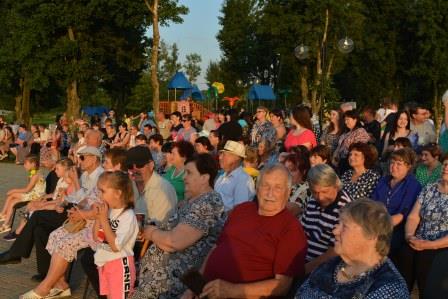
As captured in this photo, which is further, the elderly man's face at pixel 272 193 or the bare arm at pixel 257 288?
the elderly man's face at pixel 272 193

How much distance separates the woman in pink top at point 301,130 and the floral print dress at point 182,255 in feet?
14.0

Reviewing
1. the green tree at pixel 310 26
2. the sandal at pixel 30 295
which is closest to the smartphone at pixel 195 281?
the sandal at pixel 30 295

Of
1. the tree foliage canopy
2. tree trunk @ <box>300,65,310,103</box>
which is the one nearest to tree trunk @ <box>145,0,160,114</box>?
the tree foliage canopy

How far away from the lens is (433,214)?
5.01 metres

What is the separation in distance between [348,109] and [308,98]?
3575cm

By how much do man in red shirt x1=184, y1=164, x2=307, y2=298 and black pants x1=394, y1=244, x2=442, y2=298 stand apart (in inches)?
73.2

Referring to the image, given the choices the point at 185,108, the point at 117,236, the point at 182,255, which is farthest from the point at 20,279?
the point at 185,108

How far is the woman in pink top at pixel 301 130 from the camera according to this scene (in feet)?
28.7

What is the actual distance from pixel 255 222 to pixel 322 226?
887 mm

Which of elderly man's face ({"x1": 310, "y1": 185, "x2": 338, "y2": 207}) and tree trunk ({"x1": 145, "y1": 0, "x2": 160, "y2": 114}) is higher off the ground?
tree trunk ({"x1": 145, "y1": 0, "x2": 160, "y2": 114})

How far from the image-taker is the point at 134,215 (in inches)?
208

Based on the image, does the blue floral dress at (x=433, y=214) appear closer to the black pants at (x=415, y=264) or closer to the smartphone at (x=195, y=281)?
the black pants at (x=415, y=264)

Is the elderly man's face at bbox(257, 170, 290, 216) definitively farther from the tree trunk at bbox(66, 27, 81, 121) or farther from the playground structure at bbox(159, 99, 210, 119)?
the tree trunk at bbox(66, 27, 81, 121)

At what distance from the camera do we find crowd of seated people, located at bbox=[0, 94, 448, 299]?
3.26 m
